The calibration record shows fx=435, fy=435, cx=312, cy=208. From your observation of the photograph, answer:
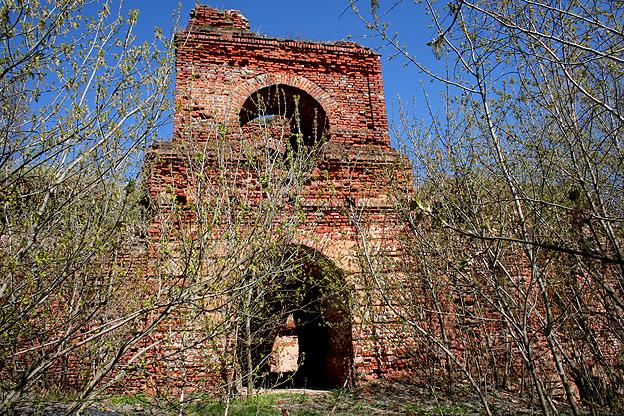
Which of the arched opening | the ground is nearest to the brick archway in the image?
the arched opening

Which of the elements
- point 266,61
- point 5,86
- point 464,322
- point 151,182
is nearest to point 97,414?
point 151,182

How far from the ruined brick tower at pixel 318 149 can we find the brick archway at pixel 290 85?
0.06 ft

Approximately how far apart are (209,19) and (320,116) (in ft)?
9.85

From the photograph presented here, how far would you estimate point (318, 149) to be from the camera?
623 centimetres

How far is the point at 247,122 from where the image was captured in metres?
8.78

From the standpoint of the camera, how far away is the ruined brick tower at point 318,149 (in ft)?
20.8

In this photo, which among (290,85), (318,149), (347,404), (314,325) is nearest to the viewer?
(347,404)

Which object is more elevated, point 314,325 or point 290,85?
point 290,85

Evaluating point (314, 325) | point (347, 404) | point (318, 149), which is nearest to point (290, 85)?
point (318, 149)

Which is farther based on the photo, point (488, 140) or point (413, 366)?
point (413, 366)

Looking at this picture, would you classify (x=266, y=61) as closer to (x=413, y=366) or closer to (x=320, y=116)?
(x=320, y=116)

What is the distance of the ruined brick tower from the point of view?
6328 millimetres

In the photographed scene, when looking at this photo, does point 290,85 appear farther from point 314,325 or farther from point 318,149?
point 314,325

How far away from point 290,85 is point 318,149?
2.78 metres
